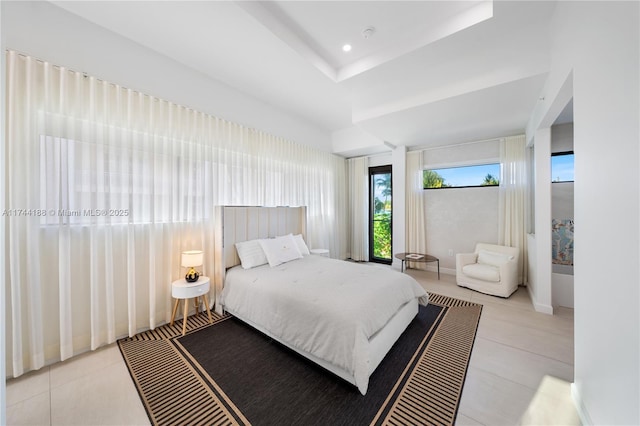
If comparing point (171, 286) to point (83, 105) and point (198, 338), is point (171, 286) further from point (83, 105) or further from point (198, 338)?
point (83, 105)

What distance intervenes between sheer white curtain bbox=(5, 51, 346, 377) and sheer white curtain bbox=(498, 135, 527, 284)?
14.8 ft

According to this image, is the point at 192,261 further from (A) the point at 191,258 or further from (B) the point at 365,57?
(B) the point at 365,57

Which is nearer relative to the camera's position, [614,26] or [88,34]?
[614,26]

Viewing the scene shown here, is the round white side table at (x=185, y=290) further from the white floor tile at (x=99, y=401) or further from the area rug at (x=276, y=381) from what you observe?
the white floor tile at (x=99, y=401)

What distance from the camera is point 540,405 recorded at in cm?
163

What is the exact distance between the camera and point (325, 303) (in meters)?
2.02

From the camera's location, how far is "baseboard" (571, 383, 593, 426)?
146cm

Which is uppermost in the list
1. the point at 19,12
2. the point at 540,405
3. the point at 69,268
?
the point at 19,12

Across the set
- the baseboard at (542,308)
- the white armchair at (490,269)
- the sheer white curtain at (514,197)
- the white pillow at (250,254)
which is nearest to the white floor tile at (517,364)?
the baseboard at (542,308)

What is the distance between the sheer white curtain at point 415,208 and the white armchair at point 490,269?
0.99 m

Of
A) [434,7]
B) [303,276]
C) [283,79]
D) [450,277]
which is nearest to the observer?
[434,7]

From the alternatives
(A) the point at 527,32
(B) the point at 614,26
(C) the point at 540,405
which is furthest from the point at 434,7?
(C) the point at 540,405

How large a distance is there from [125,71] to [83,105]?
1.77ft

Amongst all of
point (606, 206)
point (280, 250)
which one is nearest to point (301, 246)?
point (280, 250)
